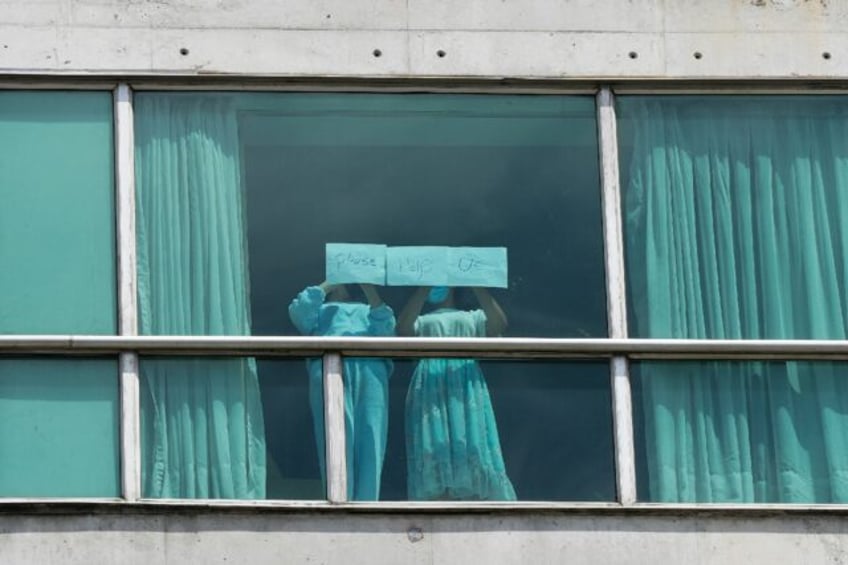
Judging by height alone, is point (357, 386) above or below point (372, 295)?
below

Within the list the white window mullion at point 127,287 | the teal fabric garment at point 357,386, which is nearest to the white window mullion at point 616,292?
the teal fabric garment at point 357,386

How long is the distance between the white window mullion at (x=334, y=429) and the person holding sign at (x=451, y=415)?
0.34 m

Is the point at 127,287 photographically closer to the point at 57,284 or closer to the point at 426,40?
the point at 57,284

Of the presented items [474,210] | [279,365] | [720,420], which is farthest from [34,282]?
[720,420]

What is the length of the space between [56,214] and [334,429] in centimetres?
177

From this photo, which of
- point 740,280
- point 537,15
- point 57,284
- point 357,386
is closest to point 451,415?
point 357,386

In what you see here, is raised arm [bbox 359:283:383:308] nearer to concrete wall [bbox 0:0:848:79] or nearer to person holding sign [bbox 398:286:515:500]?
person holding sign [bbox 398:286:515:500]

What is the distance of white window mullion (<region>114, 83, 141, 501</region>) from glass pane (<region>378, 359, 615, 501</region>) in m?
1.06

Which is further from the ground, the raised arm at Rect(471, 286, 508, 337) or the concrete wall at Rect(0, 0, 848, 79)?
the concrete wall at Rect(0, 0, 848, 79)

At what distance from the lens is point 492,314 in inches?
563

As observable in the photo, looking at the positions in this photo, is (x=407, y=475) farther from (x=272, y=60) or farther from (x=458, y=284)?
(x=272, y=60)

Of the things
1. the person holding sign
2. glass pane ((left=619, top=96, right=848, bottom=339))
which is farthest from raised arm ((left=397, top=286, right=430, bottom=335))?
glass pane ((left=619, top=96, right=848, bottom=339))

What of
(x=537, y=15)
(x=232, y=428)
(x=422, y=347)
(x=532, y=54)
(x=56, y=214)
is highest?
(x=537, y=15)

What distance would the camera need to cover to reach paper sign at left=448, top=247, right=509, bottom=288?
14375mm
